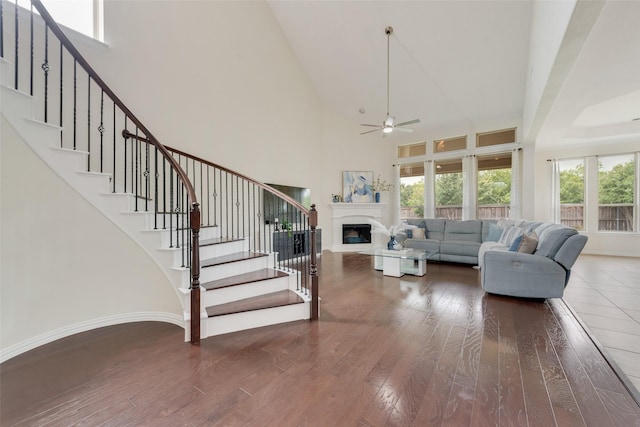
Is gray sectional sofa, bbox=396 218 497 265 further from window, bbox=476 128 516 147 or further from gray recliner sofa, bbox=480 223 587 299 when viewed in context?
window, bbox=476 128 516 147

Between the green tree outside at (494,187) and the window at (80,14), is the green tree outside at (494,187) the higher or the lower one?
the lower one

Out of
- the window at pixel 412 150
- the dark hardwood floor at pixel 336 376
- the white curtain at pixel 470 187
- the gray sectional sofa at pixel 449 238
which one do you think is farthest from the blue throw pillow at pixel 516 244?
the window at pixel 412 150

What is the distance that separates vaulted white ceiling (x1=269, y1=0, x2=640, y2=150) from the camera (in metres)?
3.89

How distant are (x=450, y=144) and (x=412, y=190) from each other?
1628mm

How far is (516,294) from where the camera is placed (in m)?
3.39

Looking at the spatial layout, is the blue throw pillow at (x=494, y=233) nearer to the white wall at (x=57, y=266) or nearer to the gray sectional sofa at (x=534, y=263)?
the gray sectional sofa at (x=534, y=263)

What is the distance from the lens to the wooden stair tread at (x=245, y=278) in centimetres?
273

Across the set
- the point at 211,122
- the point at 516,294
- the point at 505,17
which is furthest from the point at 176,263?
the point at 505,17

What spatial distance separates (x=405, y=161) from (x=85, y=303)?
771 cm

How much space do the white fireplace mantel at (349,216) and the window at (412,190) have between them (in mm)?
869

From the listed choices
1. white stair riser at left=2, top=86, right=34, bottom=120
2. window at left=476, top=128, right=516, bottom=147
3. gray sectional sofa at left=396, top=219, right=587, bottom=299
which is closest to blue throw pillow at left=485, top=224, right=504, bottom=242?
gray sectional sofa at left=396, top=219, right=587, bottom=299

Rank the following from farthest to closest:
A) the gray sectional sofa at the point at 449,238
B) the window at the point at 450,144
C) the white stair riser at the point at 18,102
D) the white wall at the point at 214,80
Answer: the window at the point at 450,144
the gray sectional sofa at the point at 449,238
the white wall at the point at 214,80
the white stair riser at the point at 18,102

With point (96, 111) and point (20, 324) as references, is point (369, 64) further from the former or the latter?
point (20, 324)

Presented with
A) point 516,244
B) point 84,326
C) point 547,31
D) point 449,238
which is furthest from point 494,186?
point 84,326
